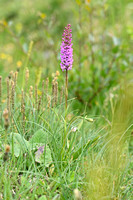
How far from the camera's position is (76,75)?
3723mm

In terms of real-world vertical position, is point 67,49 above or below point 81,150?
above

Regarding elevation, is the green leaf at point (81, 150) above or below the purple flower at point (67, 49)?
below

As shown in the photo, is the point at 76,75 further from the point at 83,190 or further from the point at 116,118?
the point at 83,190

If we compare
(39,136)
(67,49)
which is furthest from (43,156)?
(67,49)

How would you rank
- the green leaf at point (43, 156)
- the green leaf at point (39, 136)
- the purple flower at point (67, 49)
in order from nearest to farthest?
the purple flower at point (67, 49)
the green leaf at point (43, 156)
the green leaf at point (39, 136)

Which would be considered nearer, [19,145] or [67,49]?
[67,49]

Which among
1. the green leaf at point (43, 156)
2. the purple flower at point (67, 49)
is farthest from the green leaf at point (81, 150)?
the purple flower at point (67, 49)

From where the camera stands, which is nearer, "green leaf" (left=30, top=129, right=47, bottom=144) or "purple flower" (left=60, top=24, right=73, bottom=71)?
"purple flower" (left=60, top=24, right=73, bottom=71)

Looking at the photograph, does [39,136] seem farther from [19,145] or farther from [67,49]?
[67,49]

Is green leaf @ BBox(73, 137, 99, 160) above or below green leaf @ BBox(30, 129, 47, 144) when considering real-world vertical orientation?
below

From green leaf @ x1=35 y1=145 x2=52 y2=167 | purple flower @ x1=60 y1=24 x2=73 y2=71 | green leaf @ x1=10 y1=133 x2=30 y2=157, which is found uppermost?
purple flower @ x1=60 y1=24 x2=73 y2=71

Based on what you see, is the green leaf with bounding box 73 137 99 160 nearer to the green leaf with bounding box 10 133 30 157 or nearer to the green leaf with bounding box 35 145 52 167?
the green leaf with bounding box 35 145 52 167

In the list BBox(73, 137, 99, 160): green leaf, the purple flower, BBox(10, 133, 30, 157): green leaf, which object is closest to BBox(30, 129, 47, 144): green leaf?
BBox(10, 133, 30, 157): green leaf

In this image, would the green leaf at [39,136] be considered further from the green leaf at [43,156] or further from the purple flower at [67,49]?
the purple flower at [67,49]
